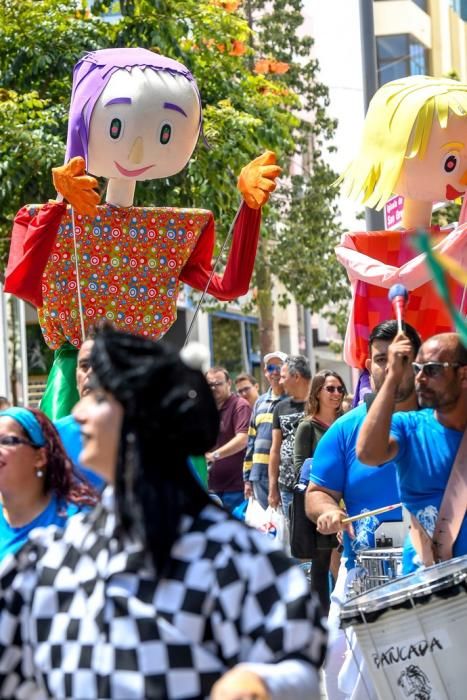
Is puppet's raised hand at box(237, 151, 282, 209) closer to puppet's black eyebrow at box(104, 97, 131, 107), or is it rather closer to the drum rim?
puppet's black eyebrow at box(104, 97, 131, 107)

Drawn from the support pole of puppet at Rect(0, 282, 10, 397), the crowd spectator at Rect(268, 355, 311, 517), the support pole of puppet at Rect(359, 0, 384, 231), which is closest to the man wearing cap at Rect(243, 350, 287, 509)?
the crowd spectator at Rect(268, 355, 311, 517)

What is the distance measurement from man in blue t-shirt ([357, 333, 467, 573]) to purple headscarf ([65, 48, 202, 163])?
2.86 metres

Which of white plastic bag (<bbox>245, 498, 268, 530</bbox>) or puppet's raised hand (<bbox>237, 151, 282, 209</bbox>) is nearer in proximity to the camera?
puppet's raised hand (<bbox>237, 151, 282, 209</bbox>)

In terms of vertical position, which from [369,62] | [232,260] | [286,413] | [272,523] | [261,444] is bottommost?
[272,523]

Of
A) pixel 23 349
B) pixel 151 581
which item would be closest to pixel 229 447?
pixel 151 581

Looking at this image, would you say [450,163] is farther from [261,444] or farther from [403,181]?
[261,444]

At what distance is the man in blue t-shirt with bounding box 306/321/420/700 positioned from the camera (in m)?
5.76

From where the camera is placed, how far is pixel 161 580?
8.96 feet

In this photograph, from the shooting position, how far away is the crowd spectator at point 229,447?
11.9 m

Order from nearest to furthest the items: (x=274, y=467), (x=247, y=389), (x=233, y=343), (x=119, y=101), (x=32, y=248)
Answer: (x=32, y=248)
(x=119, y=101)
(x=274, y=467)
(x=247, y=389)
(x=233, y=343)

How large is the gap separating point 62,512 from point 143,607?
1185 millimetres

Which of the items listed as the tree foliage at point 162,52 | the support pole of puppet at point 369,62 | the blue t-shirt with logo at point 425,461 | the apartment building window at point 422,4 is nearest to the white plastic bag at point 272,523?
the support pole of puppet at point 369,62

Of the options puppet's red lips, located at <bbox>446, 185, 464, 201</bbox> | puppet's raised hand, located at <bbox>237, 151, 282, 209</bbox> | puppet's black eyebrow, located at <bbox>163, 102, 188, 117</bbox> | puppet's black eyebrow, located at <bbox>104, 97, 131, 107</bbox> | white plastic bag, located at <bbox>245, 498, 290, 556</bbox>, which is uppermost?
puppet's black eyebrow, located at <bbox>104, 97, 131, 107</bbox>

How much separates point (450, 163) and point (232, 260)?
1.16 m
